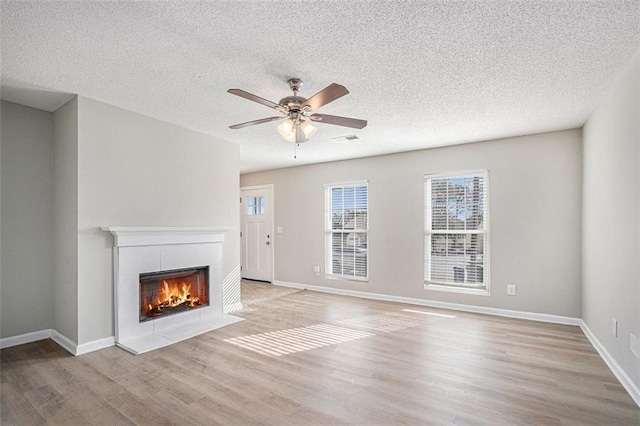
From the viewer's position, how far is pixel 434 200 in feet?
16.6

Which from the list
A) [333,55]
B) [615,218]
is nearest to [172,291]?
[333,55]

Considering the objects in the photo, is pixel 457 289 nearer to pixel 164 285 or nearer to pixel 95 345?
pixel 164 285

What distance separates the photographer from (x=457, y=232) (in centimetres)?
483

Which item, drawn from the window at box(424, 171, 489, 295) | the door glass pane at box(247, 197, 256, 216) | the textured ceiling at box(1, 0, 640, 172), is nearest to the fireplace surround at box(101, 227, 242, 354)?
the textured ceiling at box(1, 0, 640, 172)

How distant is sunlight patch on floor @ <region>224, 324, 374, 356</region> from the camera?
326 cm

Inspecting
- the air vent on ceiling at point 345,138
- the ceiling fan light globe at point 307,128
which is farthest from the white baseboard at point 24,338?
the air vent on ceiling at point 345,138

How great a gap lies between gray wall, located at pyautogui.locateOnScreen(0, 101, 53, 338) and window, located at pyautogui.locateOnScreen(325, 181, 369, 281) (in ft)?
13.1

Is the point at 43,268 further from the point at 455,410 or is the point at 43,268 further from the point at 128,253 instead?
the point at 455,410

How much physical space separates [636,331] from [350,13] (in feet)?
9.48

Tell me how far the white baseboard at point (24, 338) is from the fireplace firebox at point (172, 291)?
0.99 meters

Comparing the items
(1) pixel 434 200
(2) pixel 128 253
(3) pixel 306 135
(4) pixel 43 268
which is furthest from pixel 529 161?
(4) pixel 43 268

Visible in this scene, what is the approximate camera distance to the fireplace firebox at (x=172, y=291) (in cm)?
366

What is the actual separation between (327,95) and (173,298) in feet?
10.1

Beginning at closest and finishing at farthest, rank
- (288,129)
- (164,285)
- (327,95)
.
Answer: (327,95)
(288,129)
(164,285)
